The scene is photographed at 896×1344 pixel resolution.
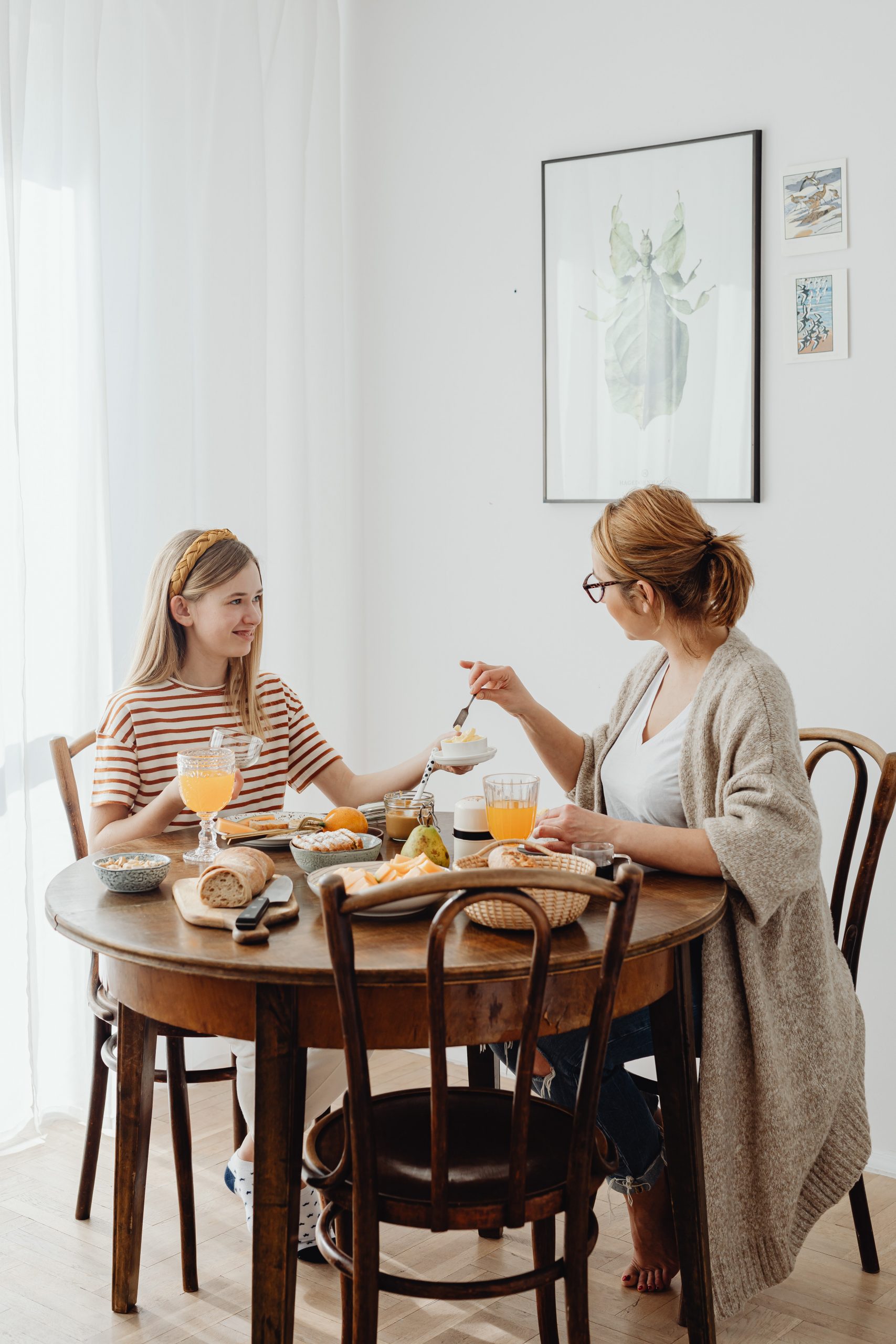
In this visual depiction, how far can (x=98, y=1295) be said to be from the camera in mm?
2133

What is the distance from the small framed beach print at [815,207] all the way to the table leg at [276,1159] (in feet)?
6.50

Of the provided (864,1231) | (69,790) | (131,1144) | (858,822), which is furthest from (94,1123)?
(858,822)

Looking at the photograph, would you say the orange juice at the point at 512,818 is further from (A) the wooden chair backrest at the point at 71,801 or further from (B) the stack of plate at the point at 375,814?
(A) the wooden chair backrest at the point at 71,801

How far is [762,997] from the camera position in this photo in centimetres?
183

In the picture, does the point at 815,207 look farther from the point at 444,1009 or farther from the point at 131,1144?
the point at 131,1144

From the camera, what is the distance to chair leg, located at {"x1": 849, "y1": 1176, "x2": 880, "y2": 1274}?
2.19m

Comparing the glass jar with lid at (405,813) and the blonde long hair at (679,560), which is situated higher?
the blonde long hair at (679,560)

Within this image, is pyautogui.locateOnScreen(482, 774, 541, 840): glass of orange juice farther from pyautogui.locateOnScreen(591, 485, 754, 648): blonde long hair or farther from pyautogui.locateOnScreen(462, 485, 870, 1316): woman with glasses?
pyautogui.locateOnScreen(591, 485, 754, 648): blonde long hair

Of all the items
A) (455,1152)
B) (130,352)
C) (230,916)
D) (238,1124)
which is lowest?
(238,1124)

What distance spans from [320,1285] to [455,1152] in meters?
0.80

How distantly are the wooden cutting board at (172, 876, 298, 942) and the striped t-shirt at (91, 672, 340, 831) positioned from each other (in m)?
0.62

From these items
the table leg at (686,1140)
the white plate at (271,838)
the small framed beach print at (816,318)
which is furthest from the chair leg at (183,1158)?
the small framed beach print at (816,318)

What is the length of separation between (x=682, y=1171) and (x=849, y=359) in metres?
1.68

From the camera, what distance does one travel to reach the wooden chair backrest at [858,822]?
2.13 metres
